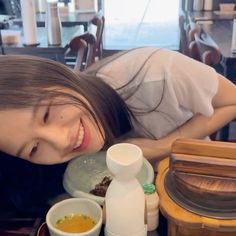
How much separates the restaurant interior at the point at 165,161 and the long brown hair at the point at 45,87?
170 mm

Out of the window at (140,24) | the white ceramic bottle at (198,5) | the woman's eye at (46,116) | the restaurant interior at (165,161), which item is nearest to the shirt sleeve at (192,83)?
the restaurant interior at (165,161)

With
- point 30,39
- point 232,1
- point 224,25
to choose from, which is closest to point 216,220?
point 30,39

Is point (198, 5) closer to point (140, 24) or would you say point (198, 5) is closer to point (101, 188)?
point (140, 24)

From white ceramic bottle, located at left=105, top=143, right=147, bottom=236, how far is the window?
4043 millimetres

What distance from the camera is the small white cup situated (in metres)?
0.70

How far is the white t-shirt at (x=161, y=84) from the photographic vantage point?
1082mm

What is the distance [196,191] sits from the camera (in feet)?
2.22

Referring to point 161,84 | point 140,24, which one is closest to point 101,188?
point 161,84

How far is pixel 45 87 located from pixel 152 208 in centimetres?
33

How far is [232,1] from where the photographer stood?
3988mm

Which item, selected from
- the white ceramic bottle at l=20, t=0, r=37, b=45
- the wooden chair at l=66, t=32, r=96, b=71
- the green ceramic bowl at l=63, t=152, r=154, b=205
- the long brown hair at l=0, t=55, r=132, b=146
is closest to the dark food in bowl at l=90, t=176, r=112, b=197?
the green ceramic bowl at l=63, t=152, r=154, b=205

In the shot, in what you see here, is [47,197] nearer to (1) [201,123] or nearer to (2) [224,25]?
(1) [201,123]

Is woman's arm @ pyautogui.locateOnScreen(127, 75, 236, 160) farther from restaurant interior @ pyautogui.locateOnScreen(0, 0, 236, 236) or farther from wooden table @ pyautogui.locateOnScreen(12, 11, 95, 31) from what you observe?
wooden table @ pyautogui.locateOnScreen(12, 11, 95, 31)

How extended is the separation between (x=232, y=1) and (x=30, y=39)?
2.47 meters
